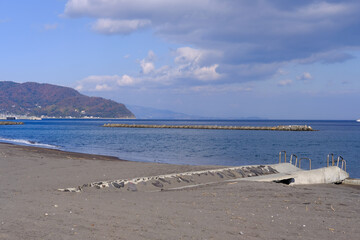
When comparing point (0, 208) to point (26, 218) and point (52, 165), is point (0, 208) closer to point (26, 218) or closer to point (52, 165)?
point (26, 218)

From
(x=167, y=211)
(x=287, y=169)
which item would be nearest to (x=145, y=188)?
(x=167, y=211)

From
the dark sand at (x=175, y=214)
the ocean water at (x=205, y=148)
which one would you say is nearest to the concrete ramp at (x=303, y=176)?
the dark sand at (x=175, y=214)

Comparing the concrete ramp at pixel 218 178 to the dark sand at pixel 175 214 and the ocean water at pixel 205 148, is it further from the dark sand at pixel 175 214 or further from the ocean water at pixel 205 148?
the ocean water at pixel 205 148

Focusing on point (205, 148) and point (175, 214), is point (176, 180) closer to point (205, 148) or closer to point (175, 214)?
point (175, 214)

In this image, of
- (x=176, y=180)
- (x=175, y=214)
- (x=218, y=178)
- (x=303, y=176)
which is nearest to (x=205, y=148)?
(x=303, y=176)

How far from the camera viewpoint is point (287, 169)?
18641mm

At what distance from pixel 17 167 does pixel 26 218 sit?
9576mm

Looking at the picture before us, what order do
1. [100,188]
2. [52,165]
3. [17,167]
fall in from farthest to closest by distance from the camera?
[52,165] → [17,167] → [100,188]

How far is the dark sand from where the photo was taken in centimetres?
646

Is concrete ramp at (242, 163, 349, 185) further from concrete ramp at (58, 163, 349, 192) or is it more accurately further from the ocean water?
the ocean water

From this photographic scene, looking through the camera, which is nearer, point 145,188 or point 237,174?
point 145,188

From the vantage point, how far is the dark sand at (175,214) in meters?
6.46

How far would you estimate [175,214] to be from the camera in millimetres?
7988

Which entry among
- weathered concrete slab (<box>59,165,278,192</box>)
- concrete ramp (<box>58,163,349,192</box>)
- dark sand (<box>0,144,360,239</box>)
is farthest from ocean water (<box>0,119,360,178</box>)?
dark sand (<box>0,144,360,239</box>)
